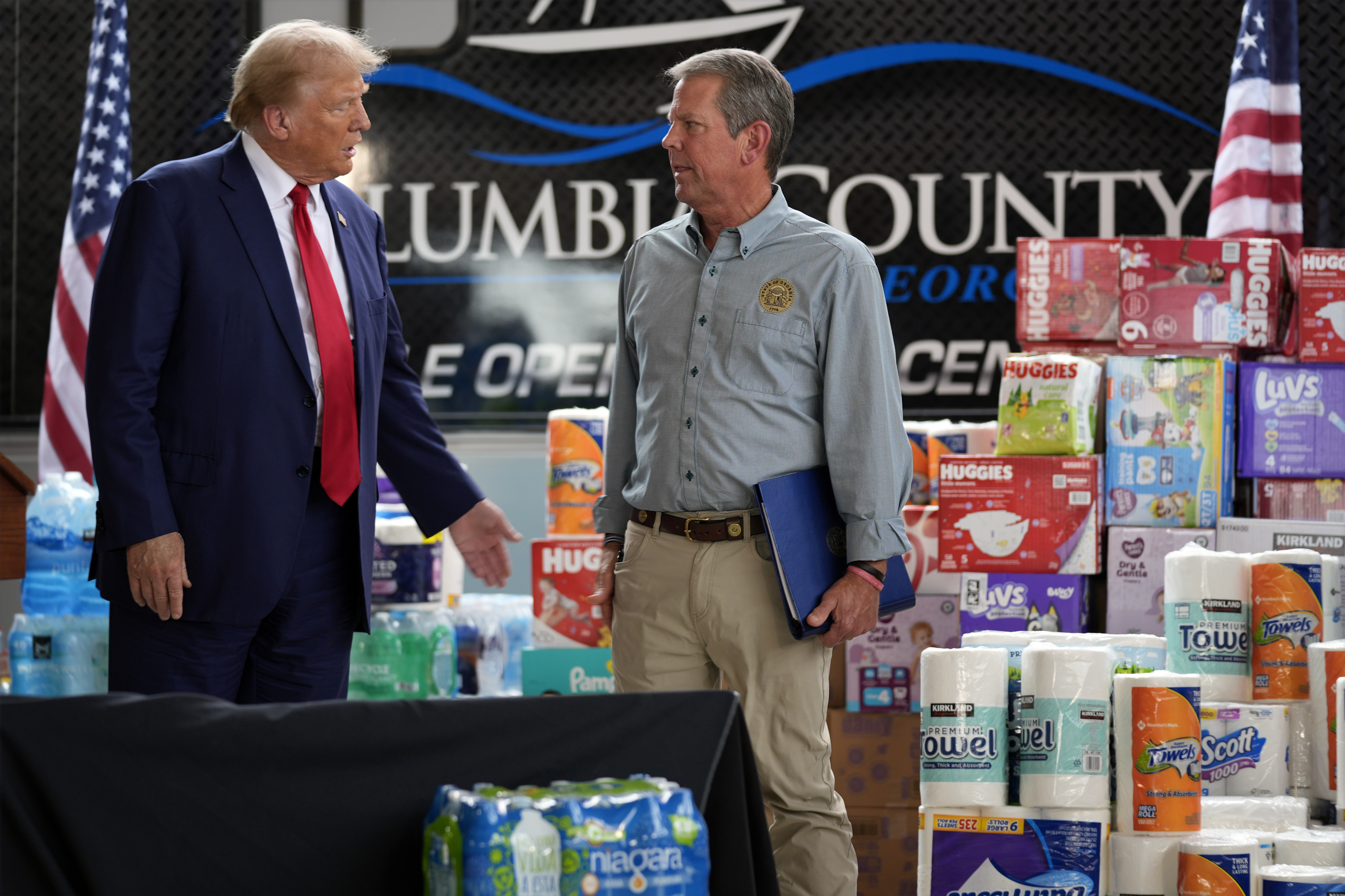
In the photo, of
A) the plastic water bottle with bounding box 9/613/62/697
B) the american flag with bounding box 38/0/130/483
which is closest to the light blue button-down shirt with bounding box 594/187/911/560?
the plastic water bottle with bounding box 9/613/62/697

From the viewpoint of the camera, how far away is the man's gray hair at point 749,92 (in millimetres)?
2352

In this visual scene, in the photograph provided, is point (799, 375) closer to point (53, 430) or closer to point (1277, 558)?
point (1277, 558)

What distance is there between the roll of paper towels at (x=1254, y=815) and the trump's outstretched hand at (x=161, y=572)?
1777mm

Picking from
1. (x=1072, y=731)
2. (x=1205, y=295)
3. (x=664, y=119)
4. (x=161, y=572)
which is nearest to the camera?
(x=161, y=572)

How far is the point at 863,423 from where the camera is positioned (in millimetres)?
2264

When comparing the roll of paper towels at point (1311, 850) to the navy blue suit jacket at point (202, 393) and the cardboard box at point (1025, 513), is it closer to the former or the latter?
the cardboard box at point (1025, 513)

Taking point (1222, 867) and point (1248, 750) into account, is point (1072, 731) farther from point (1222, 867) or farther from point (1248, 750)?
point (1248, 750)

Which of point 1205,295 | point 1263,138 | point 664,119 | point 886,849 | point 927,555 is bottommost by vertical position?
point 886,849

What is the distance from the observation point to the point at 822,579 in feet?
7.48

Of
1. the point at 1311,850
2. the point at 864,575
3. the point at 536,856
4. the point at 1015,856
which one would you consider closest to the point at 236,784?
the point at 536,856

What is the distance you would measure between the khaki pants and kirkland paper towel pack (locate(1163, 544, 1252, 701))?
88 centimetres

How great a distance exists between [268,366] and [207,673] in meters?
0.49

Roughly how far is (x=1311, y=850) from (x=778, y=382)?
3.76ft

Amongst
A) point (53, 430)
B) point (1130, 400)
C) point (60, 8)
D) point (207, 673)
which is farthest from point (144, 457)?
point (60, 8)
